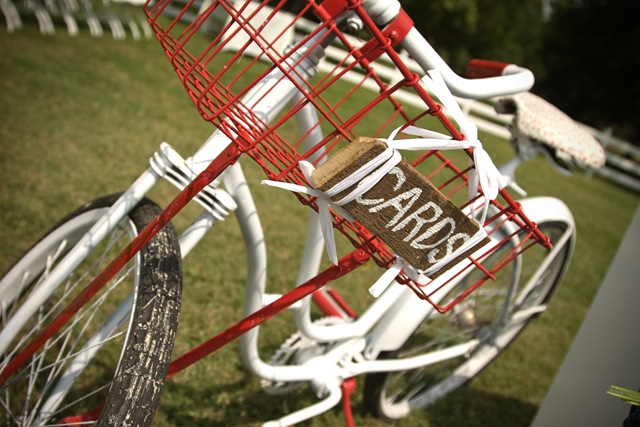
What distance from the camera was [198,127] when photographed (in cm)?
524

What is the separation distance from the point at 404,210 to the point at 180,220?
2.67 m

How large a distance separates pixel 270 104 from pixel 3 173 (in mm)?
2492

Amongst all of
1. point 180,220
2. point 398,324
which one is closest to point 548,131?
point 398,324

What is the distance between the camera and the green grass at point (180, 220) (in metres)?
2.40

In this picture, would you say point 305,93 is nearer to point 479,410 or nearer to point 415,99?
point 479,410

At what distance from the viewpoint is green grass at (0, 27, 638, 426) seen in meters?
2.40

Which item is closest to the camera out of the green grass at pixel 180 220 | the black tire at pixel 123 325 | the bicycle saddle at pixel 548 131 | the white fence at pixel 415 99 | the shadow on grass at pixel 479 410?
the black tire at pixel 123 325

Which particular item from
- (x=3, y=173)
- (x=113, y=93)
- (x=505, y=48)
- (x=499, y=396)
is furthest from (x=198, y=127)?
(x=505, y=48)

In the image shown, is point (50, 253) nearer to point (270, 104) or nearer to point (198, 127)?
point (270, 104)

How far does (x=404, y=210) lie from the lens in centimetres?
103

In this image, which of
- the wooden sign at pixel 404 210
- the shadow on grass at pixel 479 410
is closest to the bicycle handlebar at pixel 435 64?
the wooden sign at pixel 404 210

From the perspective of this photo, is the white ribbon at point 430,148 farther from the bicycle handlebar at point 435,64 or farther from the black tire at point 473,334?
the black tire at point 473,334

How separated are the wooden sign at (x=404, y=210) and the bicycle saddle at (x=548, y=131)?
0.99 metres

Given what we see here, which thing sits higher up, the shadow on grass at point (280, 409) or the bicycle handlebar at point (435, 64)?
the bicycle handlebar at point (435, 64)
